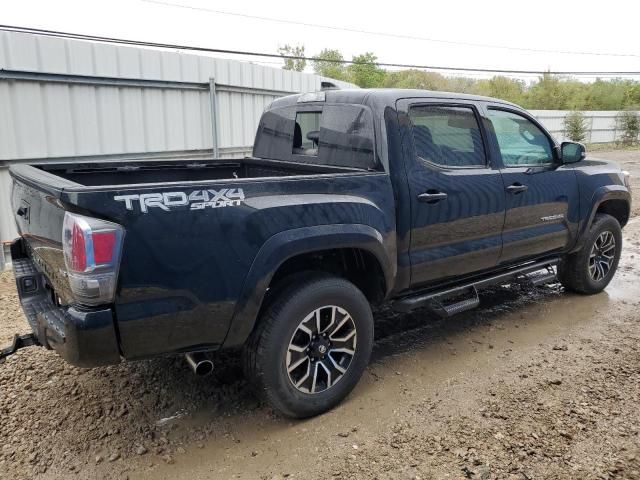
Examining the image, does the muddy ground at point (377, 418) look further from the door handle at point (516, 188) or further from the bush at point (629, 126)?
the bush at point (629, 126)

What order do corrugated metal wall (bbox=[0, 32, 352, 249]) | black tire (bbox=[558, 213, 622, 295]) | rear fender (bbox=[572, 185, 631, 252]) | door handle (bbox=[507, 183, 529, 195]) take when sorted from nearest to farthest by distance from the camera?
door handle (bbox=[507, 183, 529, 195]) → rear fender (bbox=[572, 185, 631, 252]) → black tire (bbox=[558, 213, 622, 295]) → corrugated metal wall (bbox=[0, 32, 352, 249])

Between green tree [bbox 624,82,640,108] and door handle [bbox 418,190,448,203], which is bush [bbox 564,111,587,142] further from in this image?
door handle [bbox 418,190,448,203]

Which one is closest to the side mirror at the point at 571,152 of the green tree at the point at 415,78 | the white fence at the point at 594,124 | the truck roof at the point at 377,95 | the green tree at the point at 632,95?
the truck roof at the point at 377,95

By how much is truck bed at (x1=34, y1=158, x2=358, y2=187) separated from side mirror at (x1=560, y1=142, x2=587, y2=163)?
234 centimetres

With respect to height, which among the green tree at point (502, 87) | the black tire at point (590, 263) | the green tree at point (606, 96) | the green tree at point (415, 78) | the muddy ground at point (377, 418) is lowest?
the muddy ground at point (377, 418)

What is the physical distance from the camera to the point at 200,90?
7.93 metres

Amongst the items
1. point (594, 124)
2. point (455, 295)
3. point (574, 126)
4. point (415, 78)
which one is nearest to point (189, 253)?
point (455, 295)

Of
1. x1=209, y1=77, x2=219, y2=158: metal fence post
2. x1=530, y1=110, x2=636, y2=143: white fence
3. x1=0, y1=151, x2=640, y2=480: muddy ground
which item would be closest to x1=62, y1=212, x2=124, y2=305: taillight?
x1=0, y1=151, x2=640, y2=480: muddy ground

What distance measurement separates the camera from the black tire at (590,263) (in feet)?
17.2

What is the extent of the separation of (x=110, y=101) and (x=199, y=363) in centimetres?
515

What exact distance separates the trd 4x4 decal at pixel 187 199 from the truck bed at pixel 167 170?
1.13 m

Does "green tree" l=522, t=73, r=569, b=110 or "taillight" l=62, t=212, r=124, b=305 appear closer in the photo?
"taillight" l=62, t=212, r=124, b=305

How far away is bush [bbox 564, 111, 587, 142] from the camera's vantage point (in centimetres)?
2841

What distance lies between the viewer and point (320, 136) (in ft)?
13.0
